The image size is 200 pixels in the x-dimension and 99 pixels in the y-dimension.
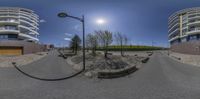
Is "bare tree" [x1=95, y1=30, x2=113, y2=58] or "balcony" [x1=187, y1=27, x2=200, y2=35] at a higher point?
"balcony" [x1=187, y1=27, x2=200, y2=35]

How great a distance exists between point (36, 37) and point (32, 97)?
72460mm

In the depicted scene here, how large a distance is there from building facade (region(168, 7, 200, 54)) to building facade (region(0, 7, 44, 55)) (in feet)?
154

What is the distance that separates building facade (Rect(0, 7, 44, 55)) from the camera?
41.3 metres

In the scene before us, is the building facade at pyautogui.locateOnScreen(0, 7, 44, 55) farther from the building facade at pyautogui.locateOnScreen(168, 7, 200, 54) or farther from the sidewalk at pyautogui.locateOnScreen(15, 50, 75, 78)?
the building facade at pyautogui.locateOnScreen(168, 7, 200, 54)

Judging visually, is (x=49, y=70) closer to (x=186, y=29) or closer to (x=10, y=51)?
(x=10, y=51)

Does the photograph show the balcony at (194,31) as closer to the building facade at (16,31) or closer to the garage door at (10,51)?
the building facade at (16,31)

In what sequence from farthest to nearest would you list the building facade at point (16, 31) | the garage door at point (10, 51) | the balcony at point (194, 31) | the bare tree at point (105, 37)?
the balcony at point (194, 31) < the building facade at point (16, 31) < the garage door at point (10, 51) < the bare tree at point (105, 37)

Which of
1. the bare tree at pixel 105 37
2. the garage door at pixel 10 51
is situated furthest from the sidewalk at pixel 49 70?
the garage door at pixel 10 51

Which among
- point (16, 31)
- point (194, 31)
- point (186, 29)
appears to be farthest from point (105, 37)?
point (186, 29)

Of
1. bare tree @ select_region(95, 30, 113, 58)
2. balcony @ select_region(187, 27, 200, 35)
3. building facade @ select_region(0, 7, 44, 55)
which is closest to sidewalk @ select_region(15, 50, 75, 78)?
bare tree @ select_region(95, 30, 113, 58)

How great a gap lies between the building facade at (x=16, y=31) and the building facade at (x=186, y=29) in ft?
154

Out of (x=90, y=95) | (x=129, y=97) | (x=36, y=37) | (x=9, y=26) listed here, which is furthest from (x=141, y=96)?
(x=36, y=37)

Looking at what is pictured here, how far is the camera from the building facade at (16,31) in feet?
136

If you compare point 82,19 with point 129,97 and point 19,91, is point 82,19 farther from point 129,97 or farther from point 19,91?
point 129,97
